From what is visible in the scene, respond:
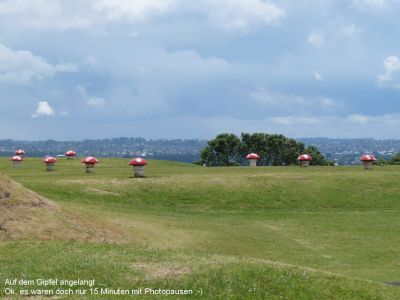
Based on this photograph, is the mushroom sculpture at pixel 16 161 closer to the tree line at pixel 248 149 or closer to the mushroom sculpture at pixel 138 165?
the mushroom sculpture at pixel 138 165

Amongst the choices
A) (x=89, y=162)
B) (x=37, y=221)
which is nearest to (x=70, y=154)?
(x=89, y=162)

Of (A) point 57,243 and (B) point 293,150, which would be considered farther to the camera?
(B) point 293,150

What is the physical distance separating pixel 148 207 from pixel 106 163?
32315 mm

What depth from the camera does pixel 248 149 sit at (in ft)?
337

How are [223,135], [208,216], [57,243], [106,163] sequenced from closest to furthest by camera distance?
1. [57,243]
2. [208,216]
3. [106,163]
4. [223,135]

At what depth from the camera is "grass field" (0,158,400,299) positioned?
15.8 m

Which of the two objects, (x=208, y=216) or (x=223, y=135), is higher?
(x=223, y=135)

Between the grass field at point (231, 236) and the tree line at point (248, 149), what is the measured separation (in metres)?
55.1

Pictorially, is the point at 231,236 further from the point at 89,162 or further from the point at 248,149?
the point at 248,149

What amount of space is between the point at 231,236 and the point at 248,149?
247ft

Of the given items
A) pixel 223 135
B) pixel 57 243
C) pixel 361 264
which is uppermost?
pixel 223 135

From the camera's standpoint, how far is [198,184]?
130 feet

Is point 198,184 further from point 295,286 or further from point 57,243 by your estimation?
point 295,286

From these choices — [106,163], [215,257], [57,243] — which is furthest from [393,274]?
[106,163]
